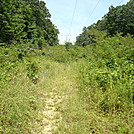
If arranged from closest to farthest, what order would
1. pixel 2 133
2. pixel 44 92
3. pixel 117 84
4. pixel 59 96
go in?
pixel 2 133
pixel 117 84
pixel 59 96
pixel 44 92

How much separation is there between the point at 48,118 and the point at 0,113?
0.82 metres

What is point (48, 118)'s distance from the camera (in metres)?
1.96

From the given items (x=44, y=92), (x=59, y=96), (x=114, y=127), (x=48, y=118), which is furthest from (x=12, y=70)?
(x=114, y=127)

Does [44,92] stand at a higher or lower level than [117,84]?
lower

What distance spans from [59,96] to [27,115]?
1.12 metres

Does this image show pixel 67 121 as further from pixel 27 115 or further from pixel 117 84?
pixel 117 84

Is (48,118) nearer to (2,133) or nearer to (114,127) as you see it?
(2,133)

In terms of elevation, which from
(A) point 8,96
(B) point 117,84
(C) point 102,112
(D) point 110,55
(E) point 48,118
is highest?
(D) point 110,55

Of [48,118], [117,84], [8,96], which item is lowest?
[48,118]

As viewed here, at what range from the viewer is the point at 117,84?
2.38 meters

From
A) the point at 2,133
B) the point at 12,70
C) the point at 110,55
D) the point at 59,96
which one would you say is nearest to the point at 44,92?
the point at 59,96

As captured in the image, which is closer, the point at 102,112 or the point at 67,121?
the point at 67,121

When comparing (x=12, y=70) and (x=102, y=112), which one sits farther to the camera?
(x=12, y=70)

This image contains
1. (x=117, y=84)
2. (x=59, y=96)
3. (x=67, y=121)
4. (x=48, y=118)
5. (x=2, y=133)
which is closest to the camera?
(x=2, y=133)
